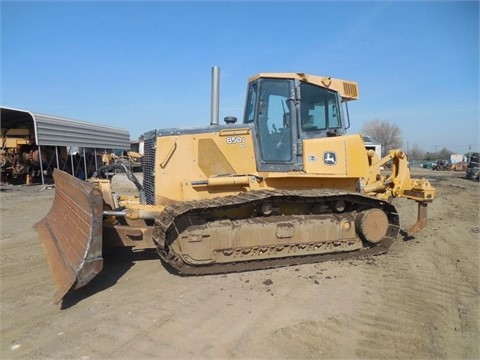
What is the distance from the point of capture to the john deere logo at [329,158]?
6.04 meters

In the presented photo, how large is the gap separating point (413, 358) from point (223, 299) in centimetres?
213

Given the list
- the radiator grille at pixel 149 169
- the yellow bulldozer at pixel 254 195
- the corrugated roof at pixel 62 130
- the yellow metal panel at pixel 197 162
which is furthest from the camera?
the corrugated roof at pixel 62 130

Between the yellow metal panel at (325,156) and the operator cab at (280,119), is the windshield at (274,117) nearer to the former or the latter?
the operator cab at (280,119)

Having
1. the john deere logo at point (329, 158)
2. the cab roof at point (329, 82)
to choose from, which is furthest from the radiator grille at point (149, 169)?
the john deere logo at point (329, 158)

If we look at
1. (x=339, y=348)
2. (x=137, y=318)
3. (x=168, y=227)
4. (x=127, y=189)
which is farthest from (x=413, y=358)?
(x=127, y=189)

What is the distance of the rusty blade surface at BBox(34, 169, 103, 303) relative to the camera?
14.1 ft

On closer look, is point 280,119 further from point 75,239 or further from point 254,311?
point 75,239

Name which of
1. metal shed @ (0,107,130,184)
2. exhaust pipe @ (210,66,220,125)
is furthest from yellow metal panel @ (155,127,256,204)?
metal shed @ (0,107,130,184)

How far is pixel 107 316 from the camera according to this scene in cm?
400

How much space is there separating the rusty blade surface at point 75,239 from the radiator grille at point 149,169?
119 cm

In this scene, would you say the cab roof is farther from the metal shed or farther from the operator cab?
the metal shed

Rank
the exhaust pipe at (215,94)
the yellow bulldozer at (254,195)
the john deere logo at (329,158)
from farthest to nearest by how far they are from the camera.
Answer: the exhaust pipe at (215,94), the john deere logo at (329,158), the yellow bulldozer at (254,195)

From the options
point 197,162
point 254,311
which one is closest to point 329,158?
Result: point 197,162

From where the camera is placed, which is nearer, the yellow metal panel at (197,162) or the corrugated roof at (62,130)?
the yellow metal panel at (197,162)
